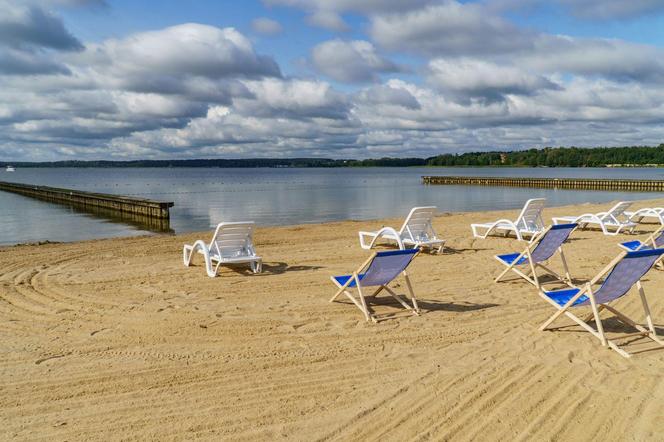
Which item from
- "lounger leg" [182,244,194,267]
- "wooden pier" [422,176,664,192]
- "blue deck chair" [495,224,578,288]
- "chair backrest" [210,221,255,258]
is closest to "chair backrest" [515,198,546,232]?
"blue deck chair" [495,224,578,288]

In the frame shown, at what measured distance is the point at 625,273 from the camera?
17.7 ft

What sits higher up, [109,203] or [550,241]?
[550,241]

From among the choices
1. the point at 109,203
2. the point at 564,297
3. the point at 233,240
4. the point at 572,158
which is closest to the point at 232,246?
the point at 233,240

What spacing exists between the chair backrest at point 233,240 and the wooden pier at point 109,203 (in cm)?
1881

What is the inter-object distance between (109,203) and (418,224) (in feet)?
91.7

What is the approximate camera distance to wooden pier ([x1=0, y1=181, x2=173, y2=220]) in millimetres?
28688

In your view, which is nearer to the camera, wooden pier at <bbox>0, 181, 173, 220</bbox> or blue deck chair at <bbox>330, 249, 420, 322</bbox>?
blue deck chair at <bbox>330, 249, 420, 322</bbox>

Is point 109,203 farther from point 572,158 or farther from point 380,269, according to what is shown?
point 572,158

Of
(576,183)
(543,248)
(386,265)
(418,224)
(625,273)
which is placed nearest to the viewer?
(625,273)

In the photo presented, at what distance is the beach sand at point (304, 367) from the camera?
3924mm

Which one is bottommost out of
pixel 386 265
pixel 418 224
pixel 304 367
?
pixel 304 367

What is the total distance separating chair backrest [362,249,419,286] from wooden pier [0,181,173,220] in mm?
22664

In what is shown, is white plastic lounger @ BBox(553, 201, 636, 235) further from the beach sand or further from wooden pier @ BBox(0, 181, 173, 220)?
wooden pier @ BBox(0, 181, 173, 220)

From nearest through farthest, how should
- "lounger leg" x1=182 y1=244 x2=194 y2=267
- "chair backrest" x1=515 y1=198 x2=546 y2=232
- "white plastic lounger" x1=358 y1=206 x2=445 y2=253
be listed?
"lounger leg" x1=182 y1=244 x2=194 y2=267
"white plastic lounger" x1=358 y1=206 x2=445 y2=253
"chair backrest" x1=515 y1=198 x2=546 y2=232
